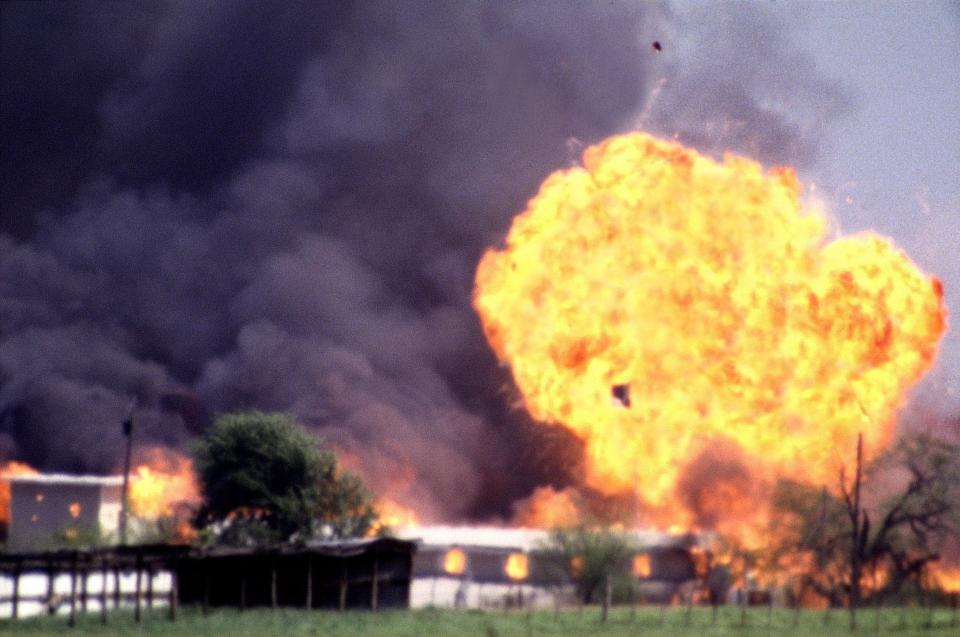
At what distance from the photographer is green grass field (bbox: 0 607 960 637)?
42.3 metres

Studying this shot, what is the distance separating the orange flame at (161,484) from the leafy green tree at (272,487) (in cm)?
726

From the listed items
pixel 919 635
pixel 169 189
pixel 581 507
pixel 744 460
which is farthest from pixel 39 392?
pixel 919 635

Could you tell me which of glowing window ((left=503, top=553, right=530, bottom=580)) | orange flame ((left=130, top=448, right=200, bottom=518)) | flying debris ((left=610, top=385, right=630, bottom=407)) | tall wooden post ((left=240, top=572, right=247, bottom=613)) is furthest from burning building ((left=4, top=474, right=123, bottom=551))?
tall wooden post ((left=240, top=572, right=247, bottom=613))

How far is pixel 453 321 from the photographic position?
10506 centimetres

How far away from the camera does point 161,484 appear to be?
9375 centimetres

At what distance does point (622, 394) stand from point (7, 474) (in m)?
45.1

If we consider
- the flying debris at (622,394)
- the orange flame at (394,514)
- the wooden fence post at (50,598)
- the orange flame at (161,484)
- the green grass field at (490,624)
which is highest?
the flying debris at (622,394)

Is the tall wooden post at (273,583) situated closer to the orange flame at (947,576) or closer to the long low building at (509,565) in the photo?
the long low building at (509,565)

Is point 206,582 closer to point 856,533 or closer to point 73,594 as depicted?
point 73,594

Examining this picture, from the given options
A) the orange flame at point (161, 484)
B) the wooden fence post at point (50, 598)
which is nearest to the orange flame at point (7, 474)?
the orange flame at point (161, 484)

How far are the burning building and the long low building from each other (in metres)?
28.3

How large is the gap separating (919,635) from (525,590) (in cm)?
2869

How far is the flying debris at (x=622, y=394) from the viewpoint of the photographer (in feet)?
249

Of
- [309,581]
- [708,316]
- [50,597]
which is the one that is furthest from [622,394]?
[50,597]
